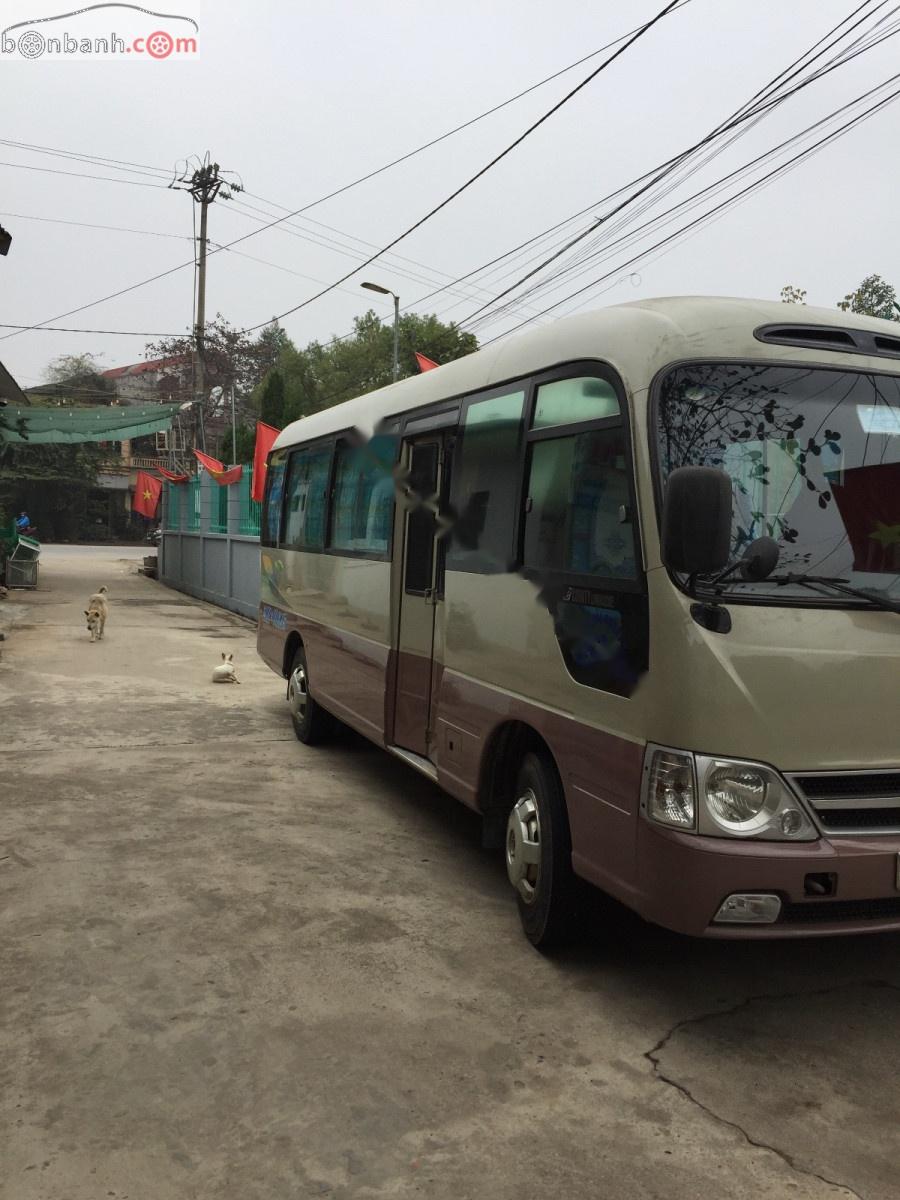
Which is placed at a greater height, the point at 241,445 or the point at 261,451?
the point at 241,445

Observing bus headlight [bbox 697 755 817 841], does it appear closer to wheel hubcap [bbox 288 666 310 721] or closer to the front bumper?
the front bumper

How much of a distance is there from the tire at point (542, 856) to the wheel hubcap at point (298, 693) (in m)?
4.04

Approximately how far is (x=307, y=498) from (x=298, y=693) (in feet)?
5.23

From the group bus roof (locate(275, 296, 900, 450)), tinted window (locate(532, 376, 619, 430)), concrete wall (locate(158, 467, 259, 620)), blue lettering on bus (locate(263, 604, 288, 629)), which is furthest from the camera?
concrete wall (locate(158, 467, 259, 620))

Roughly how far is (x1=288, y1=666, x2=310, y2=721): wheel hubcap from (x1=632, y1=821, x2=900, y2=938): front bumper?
17.3 feet

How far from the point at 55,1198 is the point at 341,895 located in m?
2.37

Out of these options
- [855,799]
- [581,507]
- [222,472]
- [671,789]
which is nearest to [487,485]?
[581,507]

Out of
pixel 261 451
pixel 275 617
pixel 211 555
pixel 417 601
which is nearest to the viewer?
pixel 417 601

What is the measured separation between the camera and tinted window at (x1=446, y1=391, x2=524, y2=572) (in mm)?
4820

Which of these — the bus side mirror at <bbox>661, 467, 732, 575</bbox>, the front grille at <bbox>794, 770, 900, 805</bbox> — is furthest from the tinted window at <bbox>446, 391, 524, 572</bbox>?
the front grille at <bbox>794, 770, 900, 805</bbox>

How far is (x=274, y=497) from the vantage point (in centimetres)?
964

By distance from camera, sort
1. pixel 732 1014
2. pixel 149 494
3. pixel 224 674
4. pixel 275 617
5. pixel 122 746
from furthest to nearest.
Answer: pixel 149 494 → pixel 224 674 → pixel 275 617 → pixel 122 746 → pixel 732 1014

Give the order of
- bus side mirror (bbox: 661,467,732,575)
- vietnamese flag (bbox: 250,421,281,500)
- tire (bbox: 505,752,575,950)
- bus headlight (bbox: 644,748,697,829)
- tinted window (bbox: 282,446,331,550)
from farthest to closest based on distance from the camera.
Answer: vietnamese flag (bbox: 250,421,281,500)
tinted window (bbox: 282,446,331,550)
tire (bbox: 505,752,575,950)
bus headlight (bbox: 644,748,697,829)
bus side mirror (bbox: 661,467,732,575)

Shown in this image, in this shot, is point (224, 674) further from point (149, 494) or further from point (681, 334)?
point (149, 494)
